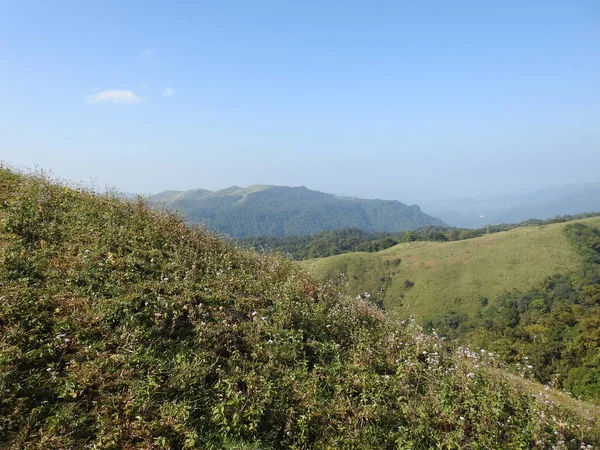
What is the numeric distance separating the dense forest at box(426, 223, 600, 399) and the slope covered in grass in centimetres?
2216

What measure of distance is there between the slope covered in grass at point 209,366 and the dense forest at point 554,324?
22163 mm

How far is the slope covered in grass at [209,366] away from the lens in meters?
4.04

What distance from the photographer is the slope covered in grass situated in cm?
404

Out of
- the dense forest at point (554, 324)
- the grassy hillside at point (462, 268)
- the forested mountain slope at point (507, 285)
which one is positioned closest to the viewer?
the dense forest at point (554, 324)

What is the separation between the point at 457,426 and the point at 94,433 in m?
4.43

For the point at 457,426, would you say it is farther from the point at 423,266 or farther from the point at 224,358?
the point at 423,266

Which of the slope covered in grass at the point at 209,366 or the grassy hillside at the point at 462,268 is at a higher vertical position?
the slope covered in grass at the point at 209,366

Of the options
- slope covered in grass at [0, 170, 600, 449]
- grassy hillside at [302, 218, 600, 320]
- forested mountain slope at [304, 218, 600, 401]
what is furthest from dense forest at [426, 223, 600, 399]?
slope covered in grass at [0, 170, 600, 449]

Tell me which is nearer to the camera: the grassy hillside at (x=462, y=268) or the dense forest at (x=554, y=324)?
the dense forest at (x=554, y=324)

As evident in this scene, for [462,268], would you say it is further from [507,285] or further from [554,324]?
[554,324]

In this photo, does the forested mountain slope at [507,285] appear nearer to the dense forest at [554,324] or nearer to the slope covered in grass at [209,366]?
the dense forest at [554,324]

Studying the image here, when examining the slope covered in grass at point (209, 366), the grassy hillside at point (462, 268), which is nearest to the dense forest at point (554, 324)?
the grassy hillside at point (462, 268)

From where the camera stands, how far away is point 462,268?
107 meters

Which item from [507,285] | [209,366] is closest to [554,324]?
[507,285]
